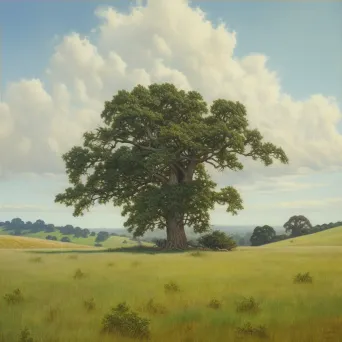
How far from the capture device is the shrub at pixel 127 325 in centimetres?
941

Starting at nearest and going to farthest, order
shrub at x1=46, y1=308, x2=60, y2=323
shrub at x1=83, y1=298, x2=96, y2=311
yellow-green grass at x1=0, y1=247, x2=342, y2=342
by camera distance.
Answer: yellow-green grass at x1=0, y1=247, x2=342, y2=342 < shrub at x1=46, y1=308, x2=60, y2=323 < shrub at x1=83, y1=298, x2=96, y2=311

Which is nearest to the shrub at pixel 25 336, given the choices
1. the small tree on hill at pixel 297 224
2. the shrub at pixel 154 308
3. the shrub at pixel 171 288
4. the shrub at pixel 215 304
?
the shrub at pixel 154 308

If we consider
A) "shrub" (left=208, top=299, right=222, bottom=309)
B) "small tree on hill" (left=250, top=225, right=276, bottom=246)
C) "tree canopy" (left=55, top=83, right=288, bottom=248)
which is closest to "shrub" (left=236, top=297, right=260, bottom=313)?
"shrub" (left=208, top=299, right=222, bottom=309)

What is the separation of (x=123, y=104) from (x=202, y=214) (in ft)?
43.3

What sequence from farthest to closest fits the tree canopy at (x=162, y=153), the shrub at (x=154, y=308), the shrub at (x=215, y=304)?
the tree canopy at (x=162, y=153) → the shrub at (x=215, y=304) → the shrub at (x=154, y=308)

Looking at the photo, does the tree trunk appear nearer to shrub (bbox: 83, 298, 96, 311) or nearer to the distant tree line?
shrub (bbox: 83, 298, 96, 311)

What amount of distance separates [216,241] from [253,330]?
1390 inches

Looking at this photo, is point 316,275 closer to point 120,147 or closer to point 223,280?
point 223,280

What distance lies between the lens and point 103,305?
40.7 feet

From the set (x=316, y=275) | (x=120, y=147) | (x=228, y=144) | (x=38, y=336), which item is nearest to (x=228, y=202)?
(x=228, y=144)

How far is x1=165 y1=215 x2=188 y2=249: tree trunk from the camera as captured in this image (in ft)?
142

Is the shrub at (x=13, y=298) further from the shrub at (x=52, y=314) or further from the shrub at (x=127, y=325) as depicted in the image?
the shrub at (x=127, y=325)

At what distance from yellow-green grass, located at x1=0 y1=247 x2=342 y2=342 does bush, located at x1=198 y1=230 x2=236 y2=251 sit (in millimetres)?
22793

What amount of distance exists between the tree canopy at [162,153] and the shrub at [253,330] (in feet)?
98.9
